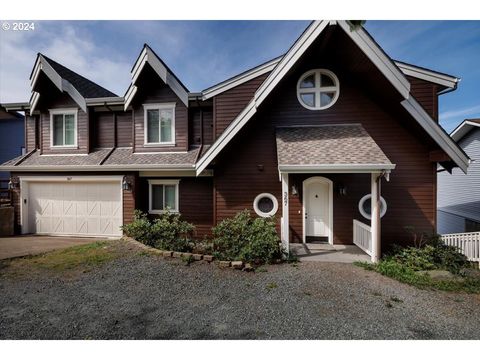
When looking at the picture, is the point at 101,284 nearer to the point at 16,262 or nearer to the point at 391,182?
the point at 16,262

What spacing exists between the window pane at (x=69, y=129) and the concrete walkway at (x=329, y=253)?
10.3 m

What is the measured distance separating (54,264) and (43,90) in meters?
7.83

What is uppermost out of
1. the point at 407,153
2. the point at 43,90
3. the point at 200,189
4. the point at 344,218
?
the point at 43,90

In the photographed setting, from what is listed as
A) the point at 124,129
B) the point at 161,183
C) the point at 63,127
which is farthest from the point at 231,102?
the point at 63,127

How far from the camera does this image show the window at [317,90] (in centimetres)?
742

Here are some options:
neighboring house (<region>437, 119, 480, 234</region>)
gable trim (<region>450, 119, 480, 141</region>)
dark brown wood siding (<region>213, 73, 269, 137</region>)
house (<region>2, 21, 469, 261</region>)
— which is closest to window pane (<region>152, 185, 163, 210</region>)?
house (<region>2, 21, 469, 261</region>)

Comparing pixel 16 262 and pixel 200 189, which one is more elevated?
pixel 200 189

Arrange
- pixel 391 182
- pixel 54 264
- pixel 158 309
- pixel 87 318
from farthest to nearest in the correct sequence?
pixel 391 182, pixel 54 264, pixel 158 309, pixel 87 318

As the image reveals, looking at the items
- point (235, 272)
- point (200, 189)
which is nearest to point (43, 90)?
point (200, 189)

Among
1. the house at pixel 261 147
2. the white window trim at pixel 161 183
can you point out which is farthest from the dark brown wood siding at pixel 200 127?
the white window trim at pixel 161 183

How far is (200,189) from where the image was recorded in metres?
8.56

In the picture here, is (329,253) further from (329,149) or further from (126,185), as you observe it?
(126,185)

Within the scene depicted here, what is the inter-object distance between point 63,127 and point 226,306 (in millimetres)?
10466

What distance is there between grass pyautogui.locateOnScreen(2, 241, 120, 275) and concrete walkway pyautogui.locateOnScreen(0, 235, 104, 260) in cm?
60
